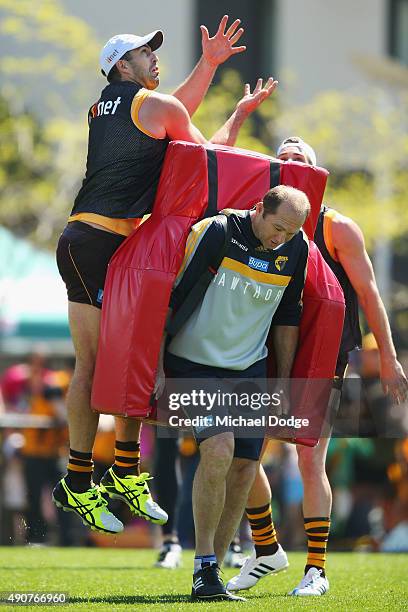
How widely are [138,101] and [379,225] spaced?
49.1 feet

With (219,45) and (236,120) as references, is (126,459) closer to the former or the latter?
(236,120)

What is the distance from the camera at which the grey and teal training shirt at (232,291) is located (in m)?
6.34

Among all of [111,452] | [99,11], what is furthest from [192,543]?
[99,11]

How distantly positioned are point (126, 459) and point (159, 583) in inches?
40.0

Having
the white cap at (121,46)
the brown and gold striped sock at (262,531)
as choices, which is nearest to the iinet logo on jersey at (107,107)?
the white cap at (121,46)

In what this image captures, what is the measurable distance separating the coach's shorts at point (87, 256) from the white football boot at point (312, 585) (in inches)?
75.6

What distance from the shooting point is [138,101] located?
6.59m

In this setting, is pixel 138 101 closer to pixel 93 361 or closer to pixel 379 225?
pixel 93 361

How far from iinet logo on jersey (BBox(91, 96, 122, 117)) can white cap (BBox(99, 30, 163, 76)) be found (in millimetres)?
269

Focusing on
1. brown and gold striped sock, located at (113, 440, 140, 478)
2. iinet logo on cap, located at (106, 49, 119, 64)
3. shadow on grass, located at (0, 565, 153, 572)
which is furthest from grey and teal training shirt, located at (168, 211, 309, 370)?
shadow on grass, located at (0, 565, 153, 572)

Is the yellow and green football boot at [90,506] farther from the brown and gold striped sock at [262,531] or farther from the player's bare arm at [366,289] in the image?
the player's bare arm at [366,289]

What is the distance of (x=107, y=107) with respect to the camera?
668cm

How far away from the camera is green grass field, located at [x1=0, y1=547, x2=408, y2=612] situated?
20.1ft

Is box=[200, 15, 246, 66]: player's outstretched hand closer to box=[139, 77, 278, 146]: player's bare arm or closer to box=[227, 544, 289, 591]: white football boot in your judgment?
box=[139, 77, 278, 146]: player's bare arm
